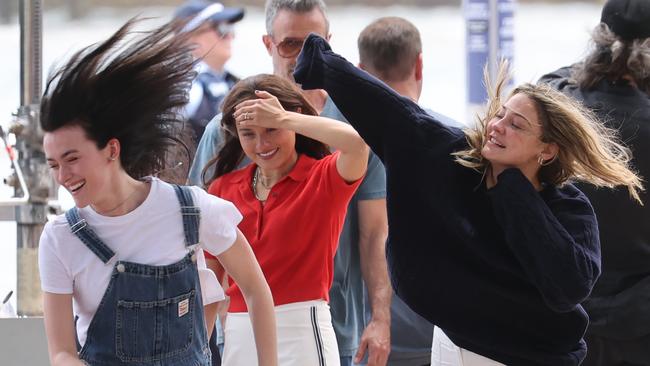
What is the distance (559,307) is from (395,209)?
18.9 inches

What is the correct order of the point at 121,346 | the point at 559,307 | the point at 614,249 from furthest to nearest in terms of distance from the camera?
1. the point at 614,249
2. the point at 559,307
3. the point at 121,346

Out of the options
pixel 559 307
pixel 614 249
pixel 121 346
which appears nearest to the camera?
pixel 121 346

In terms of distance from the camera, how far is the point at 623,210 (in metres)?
3.64

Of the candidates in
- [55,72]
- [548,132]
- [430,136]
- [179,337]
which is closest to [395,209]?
[430,136]

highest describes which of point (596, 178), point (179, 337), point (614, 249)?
point (596, 178)

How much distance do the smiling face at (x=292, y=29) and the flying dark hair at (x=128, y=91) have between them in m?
1.06

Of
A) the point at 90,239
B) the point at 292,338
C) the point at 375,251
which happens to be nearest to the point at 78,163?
the point at 90,239

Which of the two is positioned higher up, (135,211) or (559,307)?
(135,211)

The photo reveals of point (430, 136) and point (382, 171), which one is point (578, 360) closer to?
point (430, 136)

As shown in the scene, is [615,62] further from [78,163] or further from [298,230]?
[78,163]

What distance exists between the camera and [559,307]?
112 inches

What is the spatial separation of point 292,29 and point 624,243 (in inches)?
50.1

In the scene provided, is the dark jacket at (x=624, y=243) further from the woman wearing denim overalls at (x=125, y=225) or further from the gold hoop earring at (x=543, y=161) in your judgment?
the woman wearing denim overalls at (x=125, y=225)

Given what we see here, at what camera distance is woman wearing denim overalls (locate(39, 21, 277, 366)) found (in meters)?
2.64
